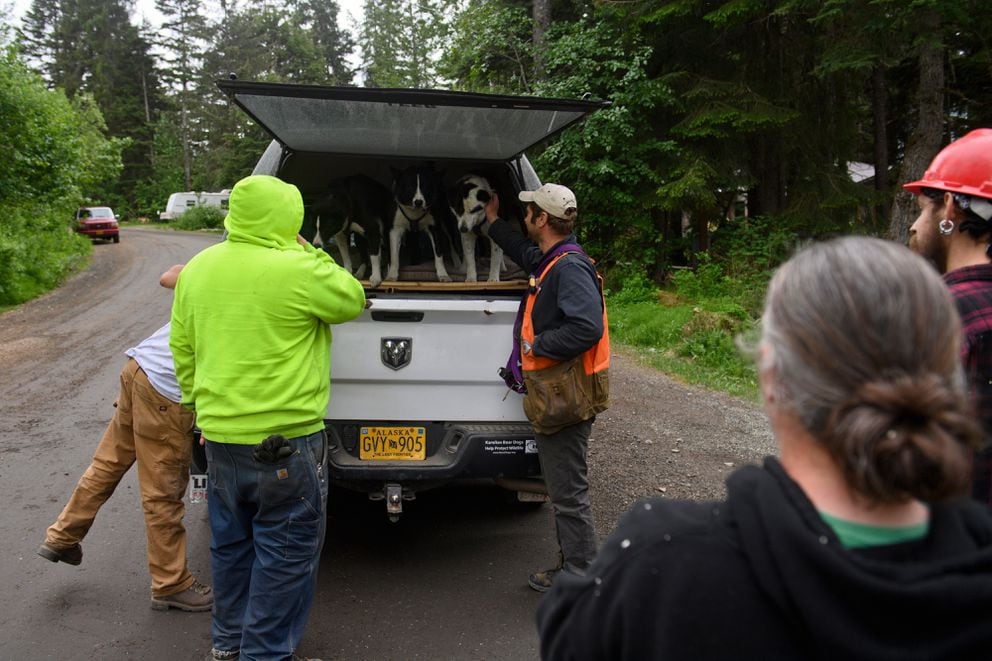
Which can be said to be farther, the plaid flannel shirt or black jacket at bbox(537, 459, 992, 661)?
the plaid flannel shirt

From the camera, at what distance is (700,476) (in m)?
5.73

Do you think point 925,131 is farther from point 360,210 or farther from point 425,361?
point 425,361

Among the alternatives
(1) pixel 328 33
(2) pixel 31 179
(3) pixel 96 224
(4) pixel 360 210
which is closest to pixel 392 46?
(1) pixel 328 33

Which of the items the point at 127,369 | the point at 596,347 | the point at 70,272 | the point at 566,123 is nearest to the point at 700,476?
the point at 596,347

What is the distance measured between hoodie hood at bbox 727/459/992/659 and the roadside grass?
23.6 feet

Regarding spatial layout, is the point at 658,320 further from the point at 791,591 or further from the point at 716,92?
the point at 791,591

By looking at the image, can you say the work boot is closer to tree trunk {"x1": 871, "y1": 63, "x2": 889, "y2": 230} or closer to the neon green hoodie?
the neon green hoodie

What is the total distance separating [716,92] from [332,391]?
1075 cm

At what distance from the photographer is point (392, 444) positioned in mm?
4023

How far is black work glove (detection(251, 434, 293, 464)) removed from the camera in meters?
2.88

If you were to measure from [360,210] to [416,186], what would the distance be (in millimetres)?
605

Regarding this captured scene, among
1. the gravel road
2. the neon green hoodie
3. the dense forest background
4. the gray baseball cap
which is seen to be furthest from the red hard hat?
the dense forest background

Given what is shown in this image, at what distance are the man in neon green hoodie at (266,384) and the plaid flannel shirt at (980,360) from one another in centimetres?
209

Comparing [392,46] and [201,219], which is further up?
[392,46]
